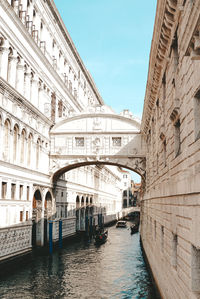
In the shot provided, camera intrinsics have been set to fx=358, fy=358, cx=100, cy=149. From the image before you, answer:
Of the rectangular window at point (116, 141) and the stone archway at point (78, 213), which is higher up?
the rectangular window at point (116, 141)

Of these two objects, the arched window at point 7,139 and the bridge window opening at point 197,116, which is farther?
the arched window at point 7,139

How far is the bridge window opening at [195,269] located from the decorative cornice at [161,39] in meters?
5.26

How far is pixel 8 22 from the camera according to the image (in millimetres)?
17656

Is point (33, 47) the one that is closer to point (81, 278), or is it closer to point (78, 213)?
point (81, 278)

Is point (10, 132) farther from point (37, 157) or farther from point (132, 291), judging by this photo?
point (132, 291)

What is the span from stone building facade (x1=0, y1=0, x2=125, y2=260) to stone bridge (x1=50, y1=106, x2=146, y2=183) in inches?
37.9

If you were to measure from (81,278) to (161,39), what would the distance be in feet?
36.9

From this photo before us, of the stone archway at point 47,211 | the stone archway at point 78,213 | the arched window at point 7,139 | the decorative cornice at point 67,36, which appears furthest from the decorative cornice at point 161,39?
the stone archway at point 78,213

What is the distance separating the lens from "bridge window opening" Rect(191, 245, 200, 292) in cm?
643

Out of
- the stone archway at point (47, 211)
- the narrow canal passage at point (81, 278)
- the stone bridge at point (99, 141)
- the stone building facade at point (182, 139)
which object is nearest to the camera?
the stone building facade at point (182, 139)

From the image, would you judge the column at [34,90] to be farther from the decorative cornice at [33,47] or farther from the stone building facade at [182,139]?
the stone building facade at [182,139]

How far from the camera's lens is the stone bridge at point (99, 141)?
953 inches

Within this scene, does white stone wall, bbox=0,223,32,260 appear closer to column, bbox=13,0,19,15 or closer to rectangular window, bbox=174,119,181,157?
rectangular window, bbox=174,119,181,157

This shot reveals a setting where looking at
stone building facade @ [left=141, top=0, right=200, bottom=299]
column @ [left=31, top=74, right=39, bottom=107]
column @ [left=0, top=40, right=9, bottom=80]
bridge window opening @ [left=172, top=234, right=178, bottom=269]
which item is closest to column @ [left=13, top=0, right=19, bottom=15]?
column @ [left=0, top=40, right=9, bottom=80]
